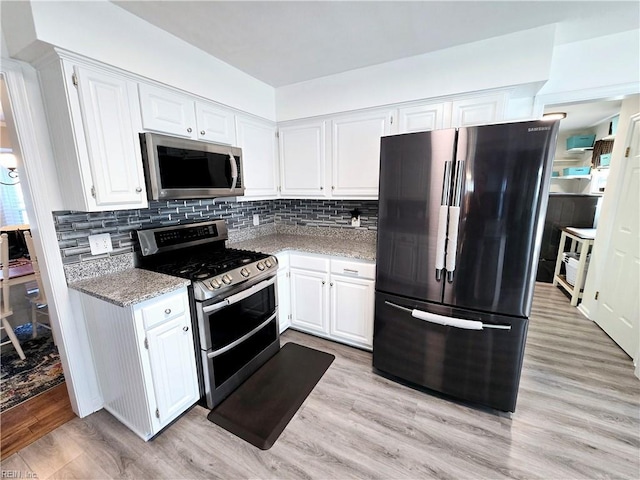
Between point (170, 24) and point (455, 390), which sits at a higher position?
point (170, 24)

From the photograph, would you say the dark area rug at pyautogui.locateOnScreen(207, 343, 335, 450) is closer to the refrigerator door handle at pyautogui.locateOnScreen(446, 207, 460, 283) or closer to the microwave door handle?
the refrigerator door handle at pyautogui.locateOnScreen(446, 207, 460, 283)

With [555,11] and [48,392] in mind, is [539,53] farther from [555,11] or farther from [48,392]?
[48,392]

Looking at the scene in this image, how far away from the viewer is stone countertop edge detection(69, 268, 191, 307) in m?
1.44

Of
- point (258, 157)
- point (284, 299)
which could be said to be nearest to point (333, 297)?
point (284, 299)

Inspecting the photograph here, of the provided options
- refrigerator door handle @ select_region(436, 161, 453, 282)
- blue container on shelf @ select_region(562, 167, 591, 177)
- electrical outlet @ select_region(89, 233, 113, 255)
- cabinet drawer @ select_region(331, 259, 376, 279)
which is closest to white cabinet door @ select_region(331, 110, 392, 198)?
cabinet drawer @ select_region(331, 259, 376, 279)

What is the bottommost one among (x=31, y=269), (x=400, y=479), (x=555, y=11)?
(x=400, y=479)

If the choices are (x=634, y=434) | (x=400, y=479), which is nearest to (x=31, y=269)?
(x=400, y=479)

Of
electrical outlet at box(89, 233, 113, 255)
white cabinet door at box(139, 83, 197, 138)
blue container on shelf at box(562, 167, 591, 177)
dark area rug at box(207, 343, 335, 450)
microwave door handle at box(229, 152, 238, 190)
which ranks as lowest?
dark area rug at box(207, 343, 335, 450)

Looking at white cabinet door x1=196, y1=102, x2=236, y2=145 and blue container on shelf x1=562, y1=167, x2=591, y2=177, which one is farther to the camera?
blue container on shelf x1=562, y1=167, x2=591, y2=177

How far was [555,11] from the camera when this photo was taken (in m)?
1.63

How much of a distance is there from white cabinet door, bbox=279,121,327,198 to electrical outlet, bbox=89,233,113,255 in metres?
1.58

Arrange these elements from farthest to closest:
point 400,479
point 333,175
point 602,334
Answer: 1. point 602,334
2. point 333,175
3. point 400,479

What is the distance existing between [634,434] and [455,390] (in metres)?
1.02

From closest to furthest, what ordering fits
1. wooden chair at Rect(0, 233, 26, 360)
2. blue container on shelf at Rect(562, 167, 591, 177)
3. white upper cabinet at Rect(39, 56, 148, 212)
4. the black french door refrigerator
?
1. white upper cabinet at Rect(39, 56, 148, 212)
2. the black french door refrigerator
3. wooden chair at Rect(0, 233, 26, 360)
4. blue container on shelf at Rect(562, 167, 591, 177)
